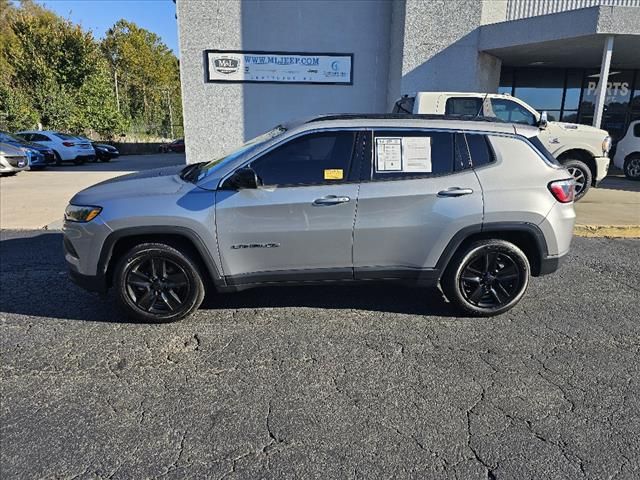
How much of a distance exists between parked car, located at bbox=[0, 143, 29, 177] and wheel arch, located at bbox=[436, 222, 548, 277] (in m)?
14.5

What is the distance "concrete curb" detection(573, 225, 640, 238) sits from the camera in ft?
21.9

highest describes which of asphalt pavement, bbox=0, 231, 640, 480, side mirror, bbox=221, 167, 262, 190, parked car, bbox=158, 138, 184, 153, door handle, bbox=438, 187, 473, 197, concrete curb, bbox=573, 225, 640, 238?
side mirror, bbox=221, 167, 262, 190

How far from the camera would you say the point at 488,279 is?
394 cm

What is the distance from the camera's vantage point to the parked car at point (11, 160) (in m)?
13.3

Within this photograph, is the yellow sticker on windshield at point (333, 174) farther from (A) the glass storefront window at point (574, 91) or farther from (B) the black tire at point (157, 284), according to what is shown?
(A) the glass storefront window at point (574, 91)

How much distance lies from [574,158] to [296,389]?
26.3 feet

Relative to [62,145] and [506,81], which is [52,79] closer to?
[62,145]

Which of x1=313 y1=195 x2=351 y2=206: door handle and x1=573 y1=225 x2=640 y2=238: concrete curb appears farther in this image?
x1=573 y1=225 x2=640 y2=238: concrete curb

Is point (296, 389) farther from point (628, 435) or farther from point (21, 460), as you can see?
point (628, 435)

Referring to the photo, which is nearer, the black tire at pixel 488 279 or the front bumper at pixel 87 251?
the front bumper at pixel 87 251

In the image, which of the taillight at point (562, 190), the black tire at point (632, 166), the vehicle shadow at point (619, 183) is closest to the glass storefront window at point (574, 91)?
the vehicle shadow at point (619, 183)

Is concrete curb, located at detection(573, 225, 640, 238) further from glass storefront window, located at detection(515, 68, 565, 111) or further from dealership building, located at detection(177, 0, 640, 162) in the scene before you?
glass storefront window, located at detection(515, 68, 565, 111)

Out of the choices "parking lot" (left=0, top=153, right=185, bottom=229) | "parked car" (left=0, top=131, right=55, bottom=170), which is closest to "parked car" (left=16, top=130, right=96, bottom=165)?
"parked car" (left=0, top=131, right=55, bottom=170)

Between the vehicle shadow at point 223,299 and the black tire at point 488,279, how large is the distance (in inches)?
9.3
